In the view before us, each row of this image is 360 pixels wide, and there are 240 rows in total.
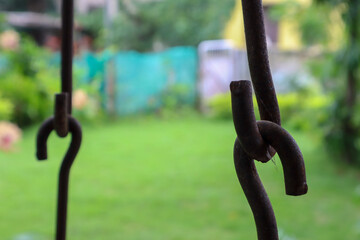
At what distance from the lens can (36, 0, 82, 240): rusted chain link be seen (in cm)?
38

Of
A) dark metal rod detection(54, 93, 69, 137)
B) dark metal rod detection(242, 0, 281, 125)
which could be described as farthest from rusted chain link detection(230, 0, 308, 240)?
dark metal rod detection(54, 93, 69, 137)

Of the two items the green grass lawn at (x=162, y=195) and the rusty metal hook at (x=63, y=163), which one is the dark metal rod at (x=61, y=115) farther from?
the green grass lawn at (x=162, y=195)

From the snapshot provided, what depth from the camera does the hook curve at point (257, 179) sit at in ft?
0.75

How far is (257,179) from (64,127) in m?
0.20

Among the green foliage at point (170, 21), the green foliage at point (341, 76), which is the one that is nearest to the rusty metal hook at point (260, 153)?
the green foliage at point (341, 76)

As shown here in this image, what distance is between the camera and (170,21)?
38.4 ft

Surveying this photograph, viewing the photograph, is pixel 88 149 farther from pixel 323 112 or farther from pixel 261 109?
pixel 261 109

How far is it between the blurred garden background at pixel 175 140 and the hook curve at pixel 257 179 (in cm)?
6

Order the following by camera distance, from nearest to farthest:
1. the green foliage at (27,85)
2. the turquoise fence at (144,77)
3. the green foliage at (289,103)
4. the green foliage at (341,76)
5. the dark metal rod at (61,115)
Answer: the dark metal rod at (61,115)
the green foliage at (341,76)
the green foliage at (27,85)
the green foliage at (289,103)
the turquoise fence at (144,77)

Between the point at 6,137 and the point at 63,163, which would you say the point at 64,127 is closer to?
the point at 63,163

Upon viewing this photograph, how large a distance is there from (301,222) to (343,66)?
1678 mm

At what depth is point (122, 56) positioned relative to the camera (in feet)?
28.4

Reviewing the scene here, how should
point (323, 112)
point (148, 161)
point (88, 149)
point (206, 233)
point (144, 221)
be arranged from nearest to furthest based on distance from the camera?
1. point (206, 233)
2. point (144, 221)
3. point (323, 112)
4. point (148, 161)
5. point (88, 149)

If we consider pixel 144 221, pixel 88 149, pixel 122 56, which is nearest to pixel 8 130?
pixel 144 221
